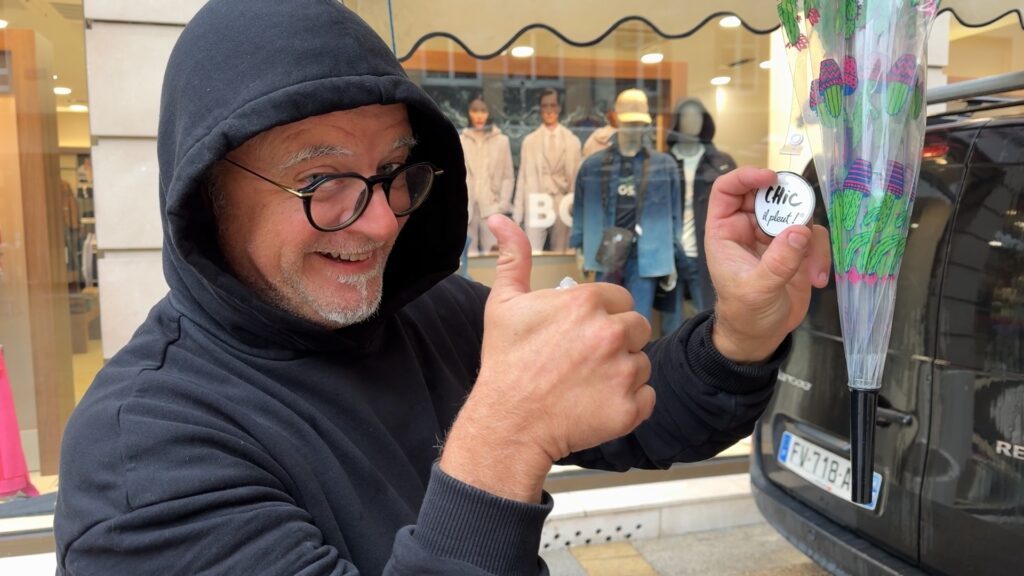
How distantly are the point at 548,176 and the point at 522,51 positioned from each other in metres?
0.91

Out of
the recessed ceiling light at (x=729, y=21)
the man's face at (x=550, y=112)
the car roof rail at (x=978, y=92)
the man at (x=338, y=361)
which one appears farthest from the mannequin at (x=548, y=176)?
the man at (x=338, y=361)

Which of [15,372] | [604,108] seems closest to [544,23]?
[604,108]

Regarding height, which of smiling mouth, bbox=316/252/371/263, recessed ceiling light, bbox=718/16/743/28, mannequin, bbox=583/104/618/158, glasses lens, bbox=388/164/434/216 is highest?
recessed ceiling light, bbox=718/16/743/28

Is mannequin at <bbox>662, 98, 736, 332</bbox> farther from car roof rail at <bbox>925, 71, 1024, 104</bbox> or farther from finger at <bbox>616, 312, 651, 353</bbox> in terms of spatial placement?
finger at <bbox>616, 312, 651, 353</bbox>

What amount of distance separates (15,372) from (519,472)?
4.35 meters

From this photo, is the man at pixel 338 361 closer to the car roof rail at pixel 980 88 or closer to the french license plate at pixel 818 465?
the car roof rail at pixel 980 88

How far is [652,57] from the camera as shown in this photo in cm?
526

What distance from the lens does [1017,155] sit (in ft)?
7.37

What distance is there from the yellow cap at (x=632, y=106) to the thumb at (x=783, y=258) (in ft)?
14.3

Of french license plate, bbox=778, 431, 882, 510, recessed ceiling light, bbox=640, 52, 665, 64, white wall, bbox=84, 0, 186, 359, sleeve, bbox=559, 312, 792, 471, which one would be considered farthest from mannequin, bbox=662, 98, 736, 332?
sleeve, bbox=559, 312, 792, 471

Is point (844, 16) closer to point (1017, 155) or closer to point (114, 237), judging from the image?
point (1017, 155)

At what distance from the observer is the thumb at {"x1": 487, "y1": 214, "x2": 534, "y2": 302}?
103 cm

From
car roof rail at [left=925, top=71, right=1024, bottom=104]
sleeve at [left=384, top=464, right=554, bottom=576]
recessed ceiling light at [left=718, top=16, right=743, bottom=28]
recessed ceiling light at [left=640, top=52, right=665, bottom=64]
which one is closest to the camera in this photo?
sleeve at [left=384, top=464, right=554, bottom=576]

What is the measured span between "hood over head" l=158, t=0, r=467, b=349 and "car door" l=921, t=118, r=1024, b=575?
5.93ft
